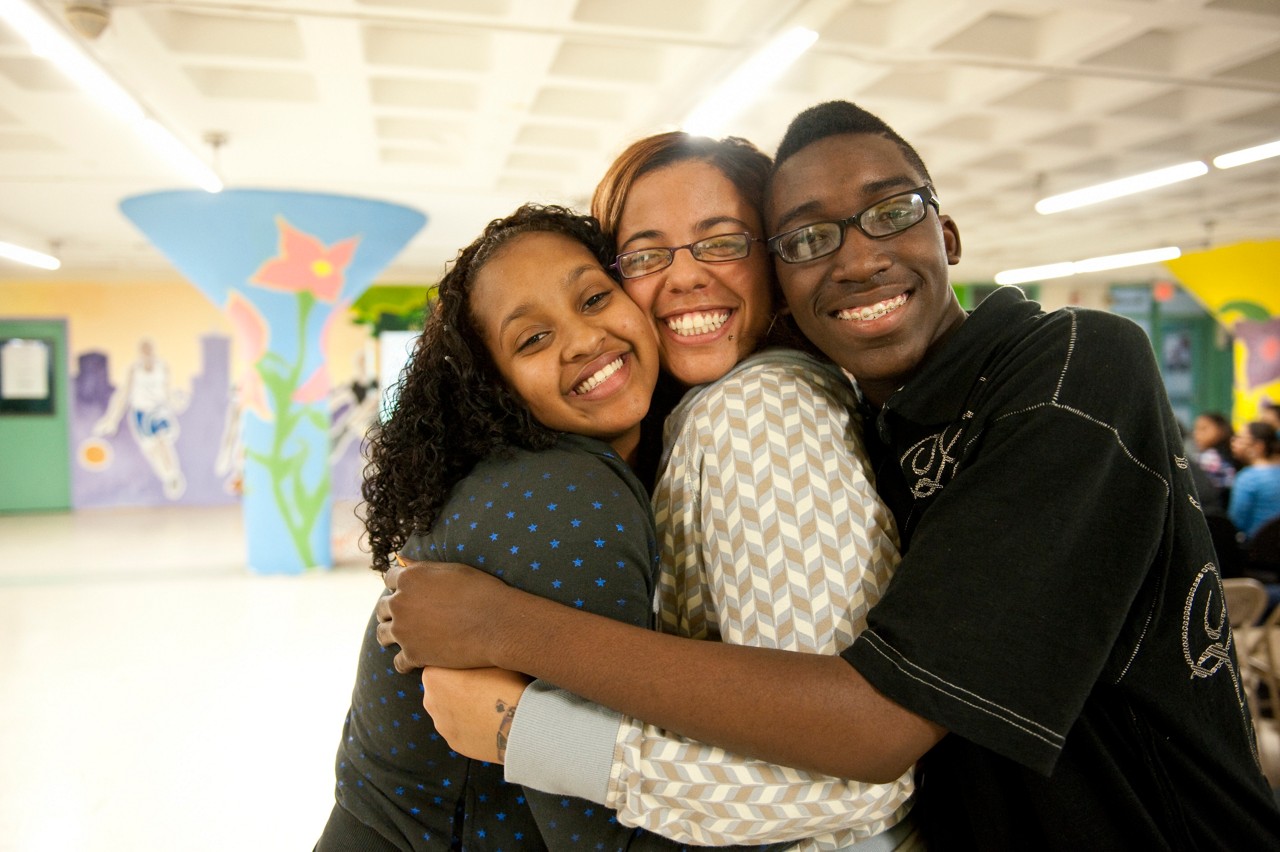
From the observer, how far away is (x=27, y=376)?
14.7m

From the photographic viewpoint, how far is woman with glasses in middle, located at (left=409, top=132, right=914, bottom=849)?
1.15m

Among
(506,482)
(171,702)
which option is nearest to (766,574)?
(506,482)

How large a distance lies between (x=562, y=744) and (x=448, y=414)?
667 millimetres

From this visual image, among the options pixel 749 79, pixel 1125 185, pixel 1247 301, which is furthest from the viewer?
pixel 1247 301

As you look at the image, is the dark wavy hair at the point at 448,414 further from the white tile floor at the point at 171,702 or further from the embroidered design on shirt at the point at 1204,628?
the white tile floor at the point at 171,702

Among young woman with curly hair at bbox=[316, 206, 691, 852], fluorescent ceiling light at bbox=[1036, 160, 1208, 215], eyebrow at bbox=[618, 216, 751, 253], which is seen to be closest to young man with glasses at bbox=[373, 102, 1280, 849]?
young woman with curly hair at bbox=[316, 206, 691, 852]

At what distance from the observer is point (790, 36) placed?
4.74 meters

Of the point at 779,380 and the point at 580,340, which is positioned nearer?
the point at 779,380

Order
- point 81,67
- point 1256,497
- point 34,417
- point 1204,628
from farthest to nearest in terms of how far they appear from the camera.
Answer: point 34,417 < point 1256,497 < point 81,67 < point 1204,628

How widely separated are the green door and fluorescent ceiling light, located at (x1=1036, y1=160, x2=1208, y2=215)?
50.2 feet

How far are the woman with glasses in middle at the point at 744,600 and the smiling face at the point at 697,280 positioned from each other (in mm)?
291

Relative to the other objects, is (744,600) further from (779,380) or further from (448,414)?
(448,414)

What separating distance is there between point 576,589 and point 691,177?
1.01 metres

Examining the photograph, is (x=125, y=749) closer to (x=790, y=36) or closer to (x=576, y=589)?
(x=576, y=589)
